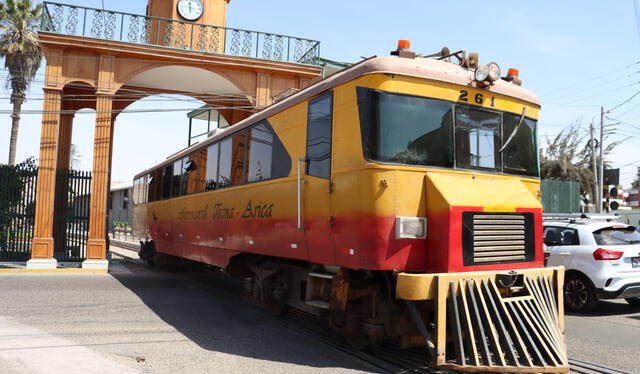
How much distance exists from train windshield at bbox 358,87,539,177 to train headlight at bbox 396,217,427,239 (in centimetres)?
60

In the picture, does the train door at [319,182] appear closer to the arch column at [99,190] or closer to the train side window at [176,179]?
the train side window at [176,179]

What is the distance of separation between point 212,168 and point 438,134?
5.27m

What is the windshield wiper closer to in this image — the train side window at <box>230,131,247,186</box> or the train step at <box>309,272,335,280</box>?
the train step at <box>309,272,335,280</box>

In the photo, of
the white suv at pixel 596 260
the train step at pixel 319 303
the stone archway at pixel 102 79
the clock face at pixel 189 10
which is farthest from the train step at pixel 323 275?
the clock face at pixel 189 10

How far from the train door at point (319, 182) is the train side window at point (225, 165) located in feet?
9.21

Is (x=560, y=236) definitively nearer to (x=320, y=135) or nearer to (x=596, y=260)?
(x=596, y=260)

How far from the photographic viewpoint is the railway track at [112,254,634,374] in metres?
5.36

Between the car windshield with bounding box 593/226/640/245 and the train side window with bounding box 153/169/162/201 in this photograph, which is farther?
the train side window with bounding box 153/169/162/201

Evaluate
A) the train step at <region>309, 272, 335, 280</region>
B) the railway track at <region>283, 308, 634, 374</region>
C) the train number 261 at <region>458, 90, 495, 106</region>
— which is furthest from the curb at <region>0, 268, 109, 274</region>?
the train number 261 at <region>458, 90, 495, 106</region>

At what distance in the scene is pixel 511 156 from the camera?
633cm

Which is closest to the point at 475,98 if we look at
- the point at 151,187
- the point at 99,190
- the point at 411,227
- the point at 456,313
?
the point at 411,227

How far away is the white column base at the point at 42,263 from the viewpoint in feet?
46.7

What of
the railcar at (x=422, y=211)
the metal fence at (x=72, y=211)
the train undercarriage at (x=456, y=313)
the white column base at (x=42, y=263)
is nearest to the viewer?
the train undercarriage at (x=456, y=313)

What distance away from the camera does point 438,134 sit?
573 cm
